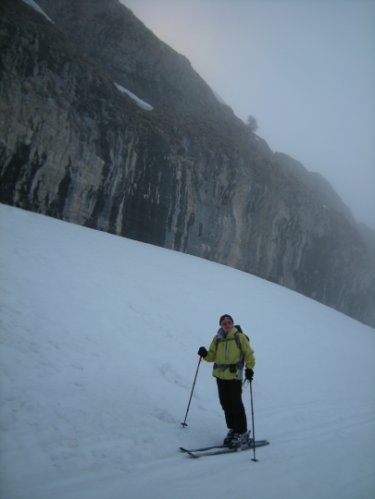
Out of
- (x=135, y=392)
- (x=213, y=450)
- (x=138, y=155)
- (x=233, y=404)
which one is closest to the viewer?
(x=213, y=450)

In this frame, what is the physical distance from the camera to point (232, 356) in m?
5.31

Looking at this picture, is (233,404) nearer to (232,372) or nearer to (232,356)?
(232,372)

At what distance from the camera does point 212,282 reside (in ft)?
63.6

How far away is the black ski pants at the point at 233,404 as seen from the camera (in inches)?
203

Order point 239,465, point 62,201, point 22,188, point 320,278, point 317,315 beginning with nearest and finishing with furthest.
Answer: point 239,465
point 22,188
point 62,201
point 317,315
point 320,278

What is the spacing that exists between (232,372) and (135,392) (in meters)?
2.22

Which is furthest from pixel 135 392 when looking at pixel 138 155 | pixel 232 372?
pixel 138 155

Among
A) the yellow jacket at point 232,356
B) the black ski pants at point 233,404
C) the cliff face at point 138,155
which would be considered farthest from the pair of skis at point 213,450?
the cliff face at point 138,155

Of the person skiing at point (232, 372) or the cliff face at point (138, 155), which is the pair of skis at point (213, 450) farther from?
the cliff face at point (138, 155)

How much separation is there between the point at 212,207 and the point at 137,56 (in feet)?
49.3

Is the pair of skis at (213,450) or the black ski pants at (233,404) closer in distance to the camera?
the pair of skis at (213,450)

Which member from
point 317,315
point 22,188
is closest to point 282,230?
point 317,315

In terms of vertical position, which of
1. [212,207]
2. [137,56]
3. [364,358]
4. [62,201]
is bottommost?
[364,358]

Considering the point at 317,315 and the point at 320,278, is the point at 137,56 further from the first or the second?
the point at 320,278
